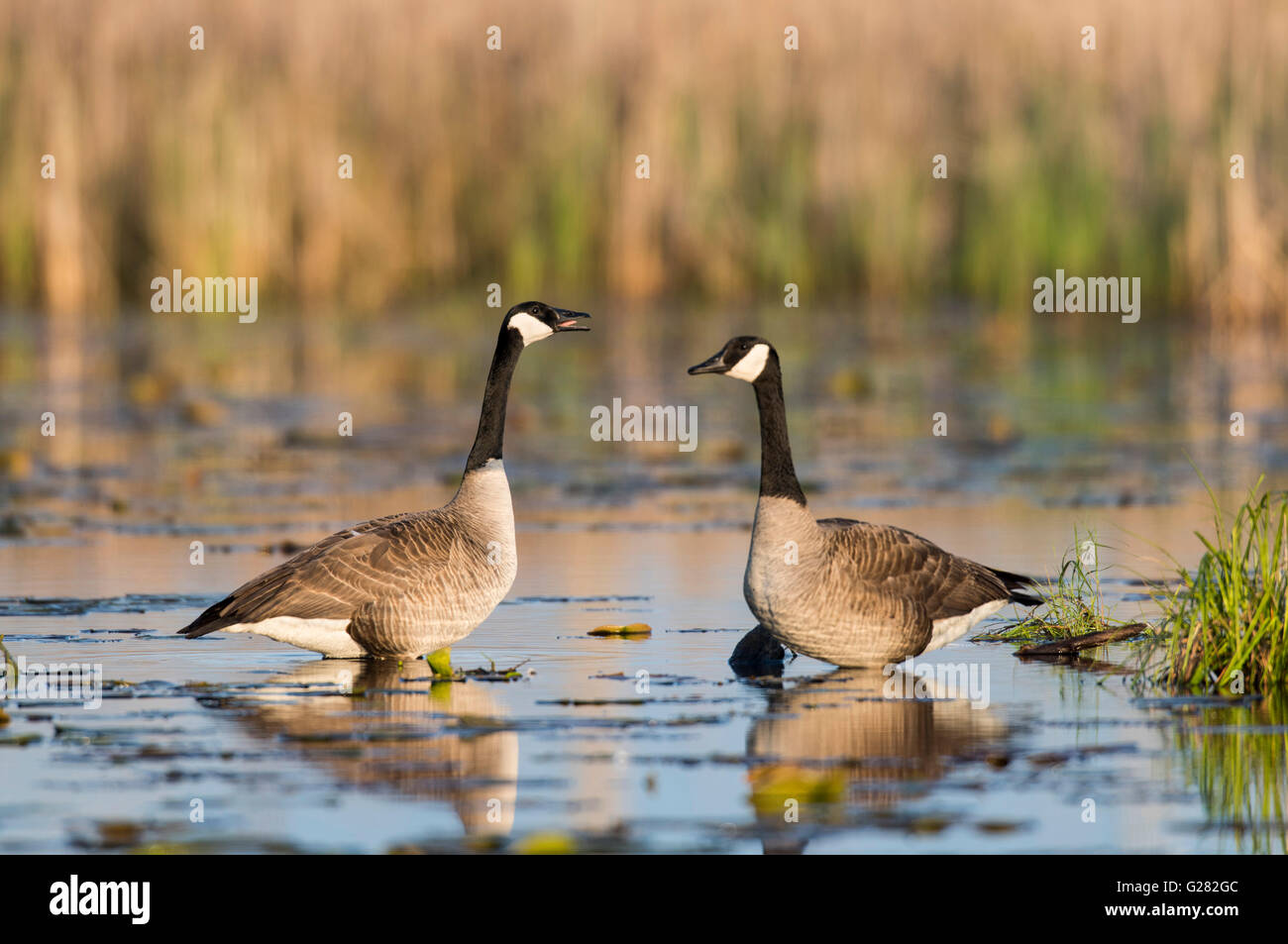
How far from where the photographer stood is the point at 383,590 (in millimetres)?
9844

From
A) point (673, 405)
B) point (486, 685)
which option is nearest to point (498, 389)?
point (486, 685)

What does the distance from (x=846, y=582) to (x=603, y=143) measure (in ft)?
58.0

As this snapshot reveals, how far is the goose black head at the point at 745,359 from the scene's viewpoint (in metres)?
10.4

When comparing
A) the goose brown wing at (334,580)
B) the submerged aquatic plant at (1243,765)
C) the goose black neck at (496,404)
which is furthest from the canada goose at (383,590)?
the submerged aquatic plant at (1243,765)

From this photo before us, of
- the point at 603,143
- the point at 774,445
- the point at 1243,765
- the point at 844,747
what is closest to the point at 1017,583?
the point at 774,445

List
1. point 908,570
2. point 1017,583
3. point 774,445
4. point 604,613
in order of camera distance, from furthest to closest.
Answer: point 604,613 → point 1017,583 → point 774,445 → point 908,570

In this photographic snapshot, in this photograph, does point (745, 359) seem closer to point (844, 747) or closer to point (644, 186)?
point (844, 747)

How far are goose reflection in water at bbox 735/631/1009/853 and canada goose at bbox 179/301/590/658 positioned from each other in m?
1.39

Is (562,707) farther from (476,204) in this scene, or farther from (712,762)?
(476,204)

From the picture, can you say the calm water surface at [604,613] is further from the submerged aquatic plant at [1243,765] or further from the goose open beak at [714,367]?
the goose open beak at [714,367]

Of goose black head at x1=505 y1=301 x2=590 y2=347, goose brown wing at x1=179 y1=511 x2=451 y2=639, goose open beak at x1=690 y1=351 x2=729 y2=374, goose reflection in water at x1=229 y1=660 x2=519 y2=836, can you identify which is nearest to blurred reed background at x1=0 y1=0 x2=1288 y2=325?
goose black head at x1=505 y1=301 x2=590 y2=347

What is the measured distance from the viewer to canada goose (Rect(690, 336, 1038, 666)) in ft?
31.2

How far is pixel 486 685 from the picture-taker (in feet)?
31.0

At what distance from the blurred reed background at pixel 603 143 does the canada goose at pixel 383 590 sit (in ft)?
53.8
